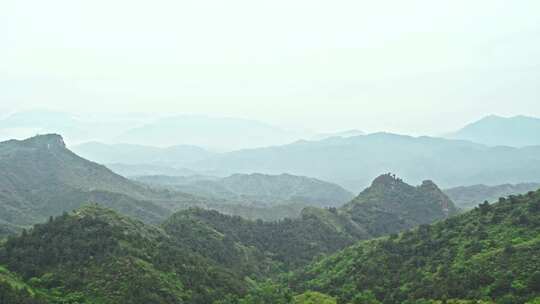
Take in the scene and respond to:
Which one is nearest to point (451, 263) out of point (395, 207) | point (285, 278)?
point (285, 278)

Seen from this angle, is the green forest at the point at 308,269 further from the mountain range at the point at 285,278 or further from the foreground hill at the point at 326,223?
the foreground hill at the point at 326,223

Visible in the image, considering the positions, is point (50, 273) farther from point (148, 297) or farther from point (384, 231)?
point (384, 231)

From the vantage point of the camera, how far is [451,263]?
60688mm

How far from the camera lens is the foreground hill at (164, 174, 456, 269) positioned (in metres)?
119

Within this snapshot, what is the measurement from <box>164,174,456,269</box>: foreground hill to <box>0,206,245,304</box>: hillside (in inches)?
1182

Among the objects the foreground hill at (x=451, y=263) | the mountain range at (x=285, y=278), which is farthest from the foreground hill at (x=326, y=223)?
the foreground hill at (x=451, y=263)

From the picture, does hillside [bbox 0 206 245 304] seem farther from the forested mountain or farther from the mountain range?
the forested mountain

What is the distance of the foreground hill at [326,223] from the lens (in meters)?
119

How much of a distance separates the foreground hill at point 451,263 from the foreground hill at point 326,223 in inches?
1323

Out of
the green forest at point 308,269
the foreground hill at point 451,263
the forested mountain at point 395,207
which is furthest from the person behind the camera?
the forested mountain at point 395,207

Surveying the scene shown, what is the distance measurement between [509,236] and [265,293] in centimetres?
3336

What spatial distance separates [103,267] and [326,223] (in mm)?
97213

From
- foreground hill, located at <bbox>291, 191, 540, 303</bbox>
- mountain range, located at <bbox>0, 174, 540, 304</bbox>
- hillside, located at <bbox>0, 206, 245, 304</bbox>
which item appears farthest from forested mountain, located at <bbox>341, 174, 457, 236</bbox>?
hillside, located at <bbox>0, 206, 245, 304</bbox>

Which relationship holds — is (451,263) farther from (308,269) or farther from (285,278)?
(285,278)
